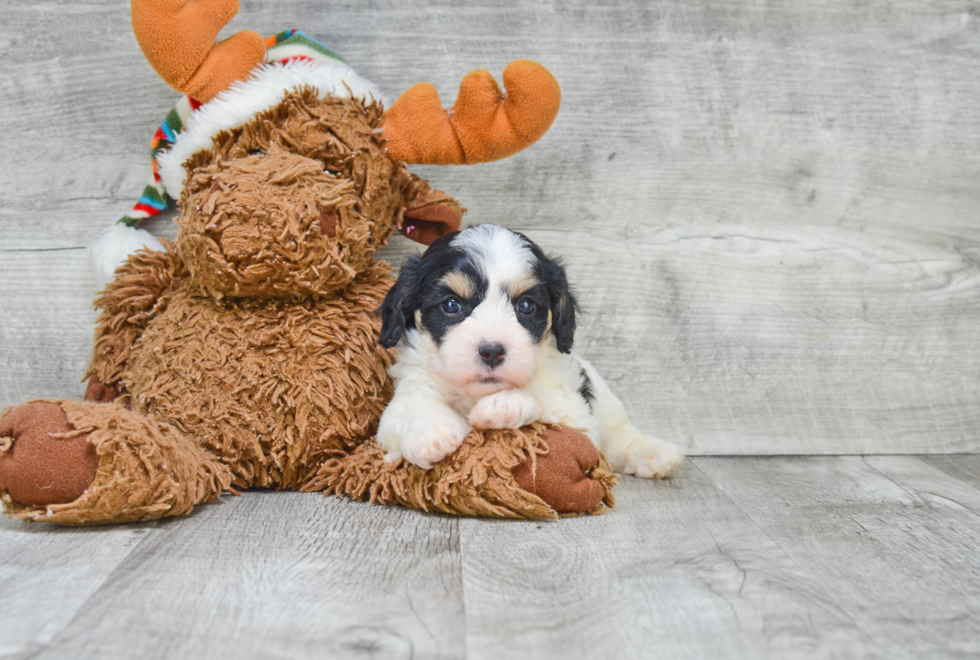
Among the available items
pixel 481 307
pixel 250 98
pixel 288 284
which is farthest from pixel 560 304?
pixel 250 98

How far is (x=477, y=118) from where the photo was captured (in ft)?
6.35

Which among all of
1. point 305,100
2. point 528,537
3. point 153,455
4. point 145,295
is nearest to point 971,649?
point 528,537

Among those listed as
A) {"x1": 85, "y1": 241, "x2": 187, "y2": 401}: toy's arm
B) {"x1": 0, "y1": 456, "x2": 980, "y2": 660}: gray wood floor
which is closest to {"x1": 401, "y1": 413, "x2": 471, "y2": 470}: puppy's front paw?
{"x1": 0, "y1": 456, "x2": 980, "y2": 660}: gray wood floor

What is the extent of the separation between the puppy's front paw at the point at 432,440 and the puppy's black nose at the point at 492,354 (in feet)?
0.52

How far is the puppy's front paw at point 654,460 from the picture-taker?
7.06 ft

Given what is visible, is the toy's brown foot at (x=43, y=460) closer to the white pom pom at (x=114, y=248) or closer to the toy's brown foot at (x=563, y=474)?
the white pom pom at (x=114, y=248)

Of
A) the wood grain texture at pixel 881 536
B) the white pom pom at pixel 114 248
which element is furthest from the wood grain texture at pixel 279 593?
the white pom pom at pixel 114 248

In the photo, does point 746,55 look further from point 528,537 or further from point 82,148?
point 82,148

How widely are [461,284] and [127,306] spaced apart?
35.2 inches

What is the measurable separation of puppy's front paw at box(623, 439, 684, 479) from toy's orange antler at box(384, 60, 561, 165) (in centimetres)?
86

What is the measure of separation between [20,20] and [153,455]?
1.55 m

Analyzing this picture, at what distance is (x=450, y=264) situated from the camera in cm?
178

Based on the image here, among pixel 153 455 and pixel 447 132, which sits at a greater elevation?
pixel 447 132

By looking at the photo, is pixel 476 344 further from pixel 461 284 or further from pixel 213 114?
pixel 213 114
